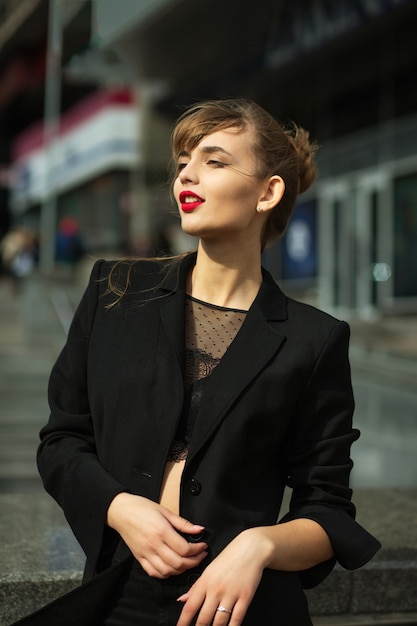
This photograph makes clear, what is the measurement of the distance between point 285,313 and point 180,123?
48cm

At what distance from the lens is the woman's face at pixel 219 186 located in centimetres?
233

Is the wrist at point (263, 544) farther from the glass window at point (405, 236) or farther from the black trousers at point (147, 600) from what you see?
the glass window at point (405, 236)

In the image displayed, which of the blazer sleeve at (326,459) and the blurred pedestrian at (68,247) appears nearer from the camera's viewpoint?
the blazer sleeve at (326,459)

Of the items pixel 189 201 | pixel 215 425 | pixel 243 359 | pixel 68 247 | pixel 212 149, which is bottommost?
pixel 215 425

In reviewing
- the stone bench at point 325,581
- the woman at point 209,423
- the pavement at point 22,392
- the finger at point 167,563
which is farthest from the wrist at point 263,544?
the pavement at point 22,392

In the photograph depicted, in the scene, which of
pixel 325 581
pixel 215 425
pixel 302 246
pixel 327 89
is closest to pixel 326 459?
A: pixel 215 425

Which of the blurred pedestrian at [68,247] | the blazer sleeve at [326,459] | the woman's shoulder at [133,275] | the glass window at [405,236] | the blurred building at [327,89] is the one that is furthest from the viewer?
the blurred pedestrian at [68,247]

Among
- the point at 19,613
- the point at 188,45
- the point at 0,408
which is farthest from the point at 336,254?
the point at 19,613

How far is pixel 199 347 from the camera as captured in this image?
2.36 meters

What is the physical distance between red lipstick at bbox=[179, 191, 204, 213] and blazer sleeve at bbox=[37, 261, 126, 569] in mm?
271

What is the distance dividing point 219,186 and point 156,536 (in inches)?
29.6

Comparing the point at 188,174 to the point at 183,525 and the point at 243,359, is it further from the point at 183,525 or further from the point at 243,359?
the point at 183,525

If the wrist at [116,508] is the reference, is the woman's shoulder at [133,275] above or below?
above

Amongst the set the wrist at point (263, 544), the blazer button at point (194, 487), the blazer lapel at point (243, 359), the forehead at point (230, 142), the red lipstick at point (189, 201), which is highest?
the forehead at point (230, 142)
